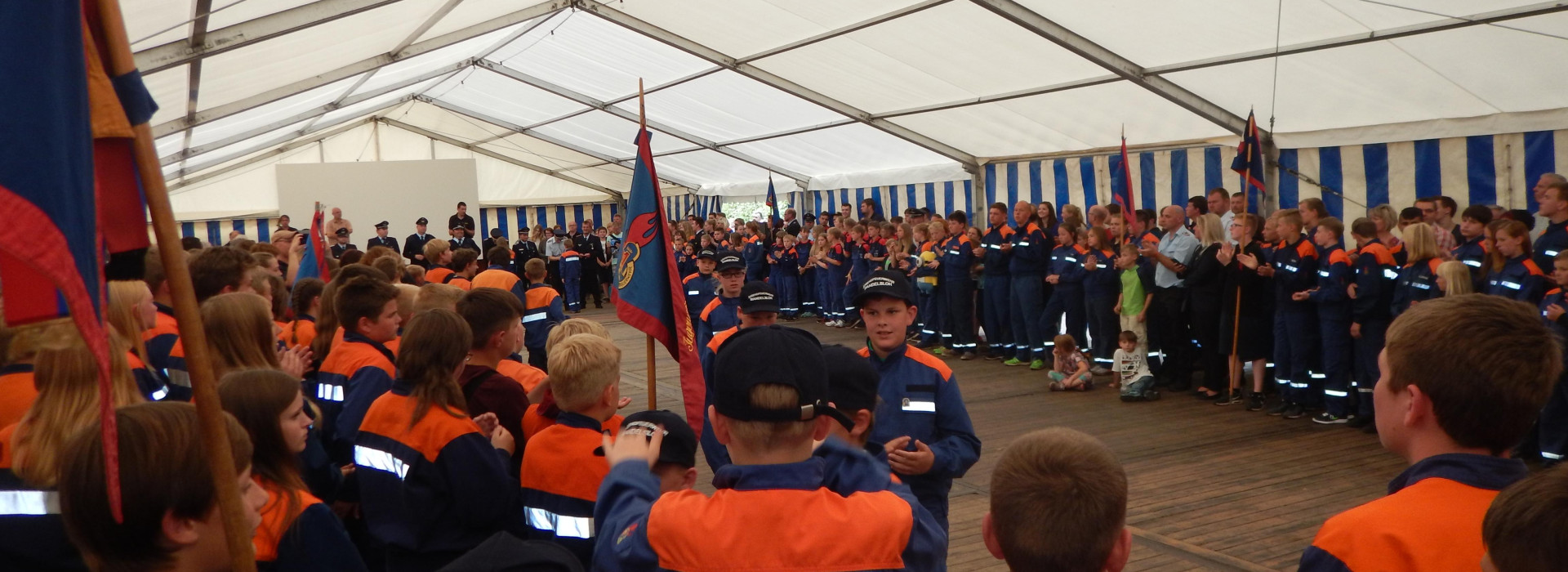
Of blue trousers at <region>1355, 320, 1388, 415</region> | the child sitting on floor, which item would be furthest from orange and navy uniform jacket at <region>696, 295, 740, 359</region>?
blue trousers at <region>1355, 320, 1388, 415</region>

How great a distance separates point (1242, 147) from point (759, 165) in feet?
40.9

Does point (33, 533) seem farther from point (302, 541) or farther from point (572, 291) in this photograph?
point (572, 291)

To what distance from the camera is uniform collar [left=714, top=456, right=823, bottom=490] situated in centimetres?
182

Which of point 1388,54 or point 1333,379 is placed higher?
point 1388,54

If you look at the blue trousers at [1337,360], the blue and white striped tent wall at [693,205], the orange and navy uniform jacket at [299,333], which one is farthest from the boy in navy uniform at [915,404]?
the blue and white striped tent wall at [693,205]

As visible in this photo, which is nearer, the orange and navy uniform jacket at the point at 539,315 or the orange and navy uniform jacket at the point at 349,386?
the orange and navy uniform jacket at the point at 349,386

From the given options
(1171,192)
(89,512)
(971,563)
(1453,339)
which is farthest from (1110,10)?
(89,512)

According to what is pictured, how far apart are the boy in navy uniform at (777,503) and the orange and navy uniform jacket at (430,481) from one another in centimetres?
106

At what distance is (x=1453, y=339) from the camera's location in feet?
5.75

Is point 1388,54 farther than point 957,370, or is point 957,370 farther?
point 957,370

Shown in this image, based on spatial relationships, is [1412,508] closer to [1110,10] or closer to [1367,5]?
[1367,5]

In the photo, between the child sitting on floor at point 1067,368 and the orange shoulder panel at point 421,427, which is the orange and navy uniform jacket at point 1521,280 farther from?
the orange shoulder panel at point 421,427

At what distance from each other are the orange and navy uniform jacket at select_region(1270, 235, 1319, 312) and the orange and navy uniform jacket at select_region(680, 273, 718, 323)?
15.2 feet

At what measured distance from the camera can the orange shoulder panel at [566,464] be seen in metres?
2.91
